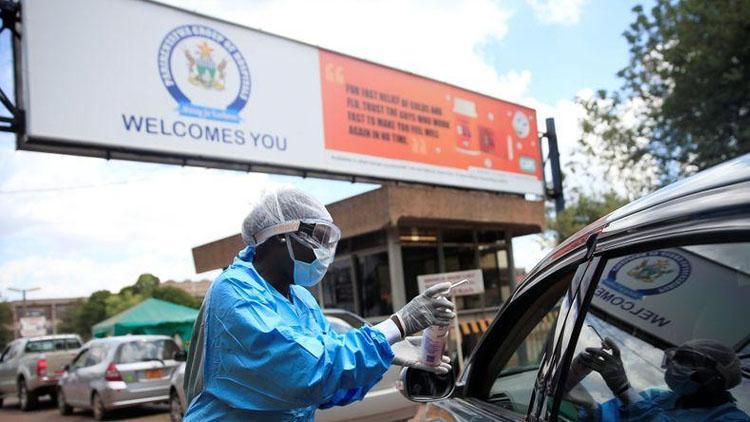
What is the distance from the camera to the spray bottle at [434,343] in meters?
2.09

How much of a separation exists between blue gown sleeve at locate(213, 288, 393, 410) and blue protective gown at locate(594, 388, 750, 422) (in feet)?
2.23

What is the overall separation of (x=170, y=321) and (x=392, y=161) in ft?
29.2

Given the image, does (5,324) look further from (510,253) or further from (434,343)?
(434,343)

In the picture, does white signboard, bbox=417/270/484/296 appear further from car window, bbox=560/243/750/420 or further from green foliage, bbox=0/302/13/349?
green foliage, bbox=0/302/13/349

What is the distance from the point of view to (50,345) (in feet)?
52.7

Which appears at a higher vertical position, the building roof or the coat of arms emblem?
the coat of arms emblem

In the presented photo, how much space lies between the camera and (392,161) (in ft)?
43.9

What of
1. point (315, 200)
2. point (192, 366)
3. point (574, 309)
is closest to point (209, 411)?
point (192, 366)

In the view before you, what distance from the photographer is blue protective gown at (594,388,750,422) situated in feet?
4.42

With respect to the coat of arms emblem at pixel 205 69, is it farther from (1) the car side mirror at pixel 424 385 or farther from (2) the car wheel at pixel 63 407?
(1) the car side mirror at pixel 424 385

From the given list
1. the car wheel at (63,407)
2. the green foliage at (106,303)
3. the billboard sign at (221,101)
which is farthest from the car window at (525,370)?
the green foliage at (106,303)

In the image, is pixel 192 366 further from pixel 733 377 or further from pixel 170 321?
pixel 170 321

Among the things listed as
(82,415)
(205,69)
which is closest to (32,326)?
(82,415)

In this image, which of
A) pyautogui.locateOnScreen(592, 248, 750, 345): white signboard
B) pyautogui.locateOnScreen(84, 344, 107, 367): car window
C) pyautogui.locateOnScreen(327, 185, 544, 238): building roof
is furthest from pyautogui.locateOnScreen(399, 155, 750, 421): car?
pyautogui.locateOnScreen(84, 344, 107, 367): car window
